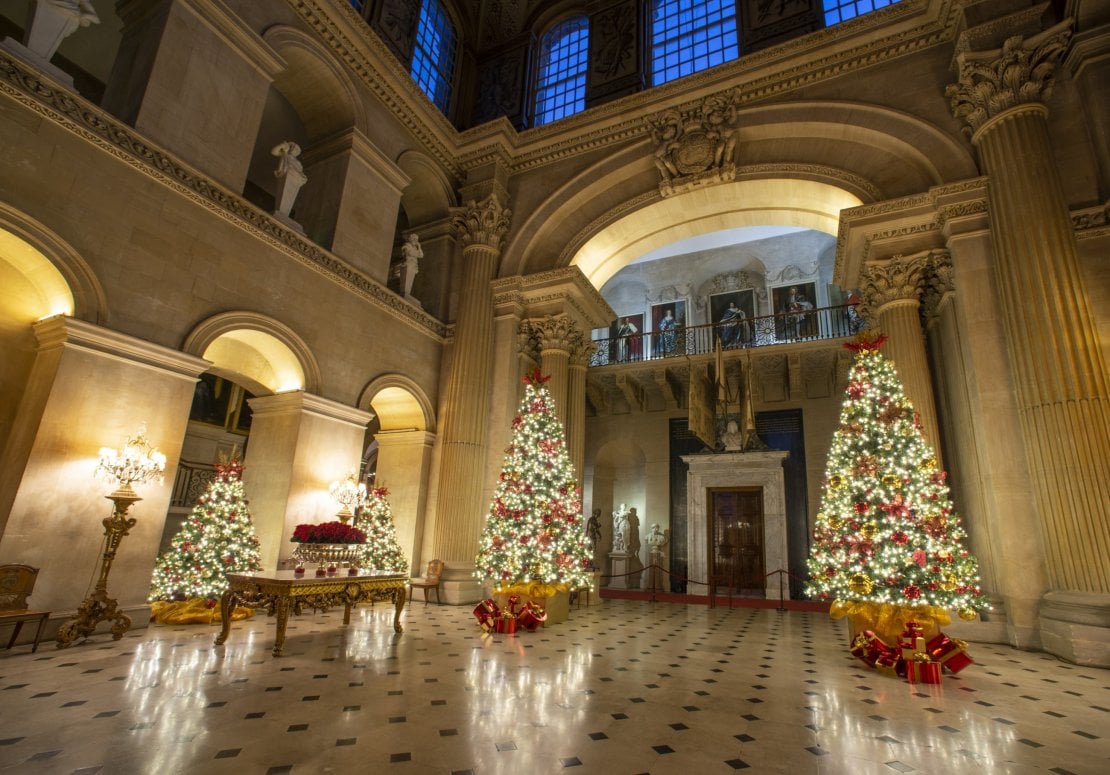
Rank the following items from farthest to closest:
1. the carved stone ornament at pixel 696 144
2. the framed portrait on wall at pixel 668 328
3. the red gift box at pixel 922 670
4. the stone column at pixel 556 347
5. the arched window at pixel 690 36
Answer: the framed portrait on wall at pixel 668 328 < the arched window at pixel 690 36 < the stone column at pixel 556 347 < the carved stone ornament at pixel 696 144 < the red gift box at pixel 922 670

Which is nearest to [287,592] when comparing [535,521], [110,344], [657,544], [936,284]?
[535,521]

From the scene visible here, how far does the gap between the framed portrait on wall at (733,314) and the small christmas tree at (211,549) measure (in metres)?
13.4

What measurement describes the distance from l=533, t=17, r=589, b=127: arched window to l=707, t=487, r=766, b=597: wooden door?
11.3 metres

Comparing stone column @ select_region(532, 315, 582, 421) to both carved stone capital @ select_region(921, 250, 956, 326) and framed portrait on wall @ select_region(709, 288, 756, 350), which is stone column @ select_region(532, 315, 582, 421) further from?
framed portrait on wall @ select_region(709, 288, 756, 350)

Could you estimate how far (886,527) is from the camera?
20.5 feet

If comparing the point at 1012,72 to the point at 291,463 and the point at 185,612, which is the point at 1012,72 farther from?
the point at 185,612

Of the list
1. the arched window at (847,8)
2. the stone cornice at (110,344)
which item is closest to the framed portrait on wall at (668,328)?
the arched window at (847,8)

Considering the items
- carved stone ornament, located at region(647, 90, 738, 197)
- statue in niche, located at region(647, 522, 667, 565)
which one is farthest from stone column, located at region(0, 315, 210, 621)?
statue in niche, located at region(647, 522, 667, 565)

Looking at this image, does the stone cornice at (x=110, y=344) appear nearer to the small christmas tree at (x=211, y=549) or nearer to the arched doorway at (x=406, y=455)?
the small christmas tree at (x=211, y=549)

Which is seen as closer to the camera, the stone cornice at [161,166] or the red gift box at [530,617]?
the stone cornice at [161,166]

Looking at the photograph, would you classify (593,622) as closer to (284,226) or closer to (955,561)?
(955,561)

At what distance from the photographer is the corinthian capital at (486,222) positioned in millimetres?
12555

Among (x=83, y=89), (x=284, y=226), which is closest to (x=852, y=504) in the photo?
(x=284, y=226)

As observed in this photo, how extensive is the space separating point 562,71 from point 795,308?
9.66 meters
